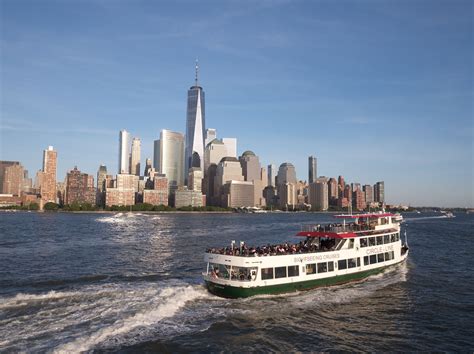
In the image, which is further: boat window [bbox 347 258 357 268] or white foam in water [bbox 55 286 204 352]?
boat window [bbox 347 258 357 268]

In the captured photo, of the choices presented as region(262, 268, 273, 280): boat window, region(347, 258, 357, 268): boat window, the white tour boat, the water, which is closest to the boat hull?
the white tour boat

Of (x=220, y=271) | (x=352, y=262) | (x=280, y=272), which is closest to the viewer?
(x=280, y=272)

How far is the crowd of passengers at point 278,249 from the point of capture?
4044 cm

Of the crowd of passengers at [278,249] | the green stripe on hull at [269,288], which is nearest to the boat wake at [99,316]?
the green stripe on hull at [269,288]

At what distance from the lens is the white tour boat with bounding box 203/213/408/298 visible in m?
38.6

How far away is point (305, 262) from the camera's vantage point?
41.7m

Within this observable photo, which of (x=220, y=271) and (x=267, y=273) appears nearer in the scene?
(x=267, y=273)

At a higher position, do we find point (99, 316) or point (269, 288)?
point (269, 288)

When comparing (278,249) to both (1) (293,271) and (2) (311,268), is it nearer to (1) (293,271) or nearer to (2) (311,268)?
(1) (293,271)

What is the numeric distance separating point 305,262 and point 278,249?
301cm

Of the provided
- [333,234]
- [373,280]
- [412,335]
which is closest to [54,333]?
[412,335]

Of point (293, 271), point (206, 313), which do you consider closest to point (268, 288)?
point (293, 271)

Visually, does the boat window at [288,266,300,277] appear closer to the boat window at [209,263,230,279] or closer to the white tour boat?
the white tour boat

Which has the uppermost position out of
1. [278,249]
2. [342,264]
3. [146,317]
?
[278,249]
